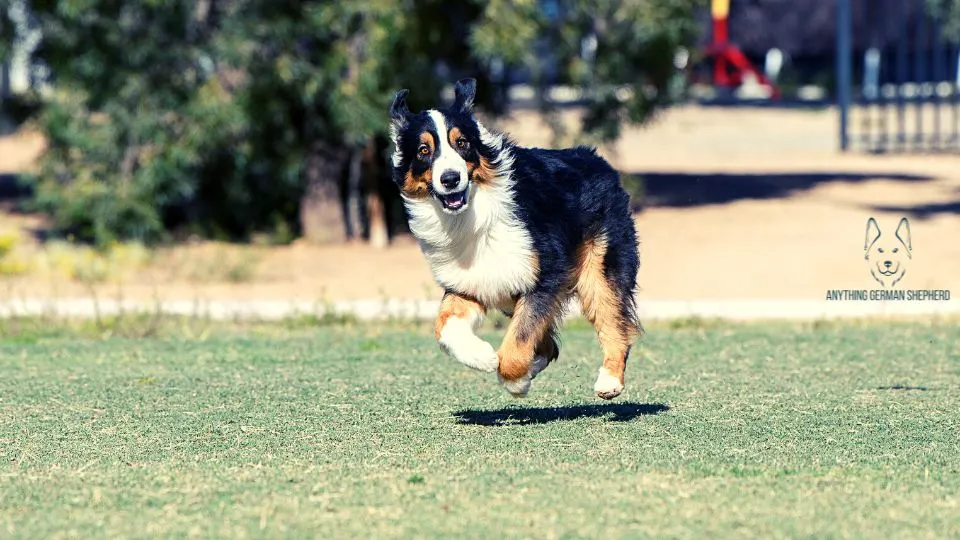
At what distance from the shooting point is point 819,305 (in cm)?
1448

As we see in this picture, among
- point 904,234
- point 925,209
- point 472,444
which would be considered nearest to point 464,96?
point 472,444

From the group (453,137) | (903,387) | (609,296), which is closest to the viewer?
(453,137)

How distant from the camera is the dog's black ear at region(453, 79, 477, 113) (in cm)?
786

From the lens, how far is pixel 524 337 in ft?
25.0

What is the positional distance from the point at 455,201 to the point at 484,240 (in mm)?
314

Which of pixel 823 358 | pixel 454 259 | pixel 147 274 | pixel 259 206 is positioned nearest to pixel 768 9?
pixel 259 206

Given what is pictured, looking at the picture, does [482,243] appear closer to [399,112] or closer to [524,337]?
[524,337]

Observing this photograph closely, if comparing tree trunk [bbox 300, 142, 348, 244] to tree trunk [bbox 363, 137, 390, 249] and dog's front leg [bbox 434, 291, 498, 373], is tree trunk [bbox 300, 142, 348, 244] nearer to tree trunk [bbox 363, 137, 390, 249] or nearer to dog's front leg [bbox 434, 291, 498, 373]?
tree trunk [bbox 363, 137, 390, 249]

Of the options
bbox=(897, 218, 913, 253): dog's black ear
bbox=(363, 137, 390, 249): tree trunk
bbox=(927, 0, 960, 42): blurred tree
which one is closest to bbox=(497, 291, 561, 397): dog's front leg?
bbox=(897, 218, 913, 253): dog's black ear

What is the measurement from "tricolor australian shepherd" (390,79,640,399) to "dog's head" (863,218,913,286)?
28.9 ft

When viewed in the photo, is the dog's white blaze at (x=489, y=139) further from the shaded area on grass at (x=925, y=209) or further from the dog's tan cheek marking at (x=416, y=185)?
the shaded area on grass at (x=925, y=209)

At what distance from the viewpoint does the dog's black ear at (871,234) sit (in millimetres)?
17859

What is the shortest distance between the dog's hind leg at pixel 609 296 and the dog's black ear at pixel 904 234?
390 inches

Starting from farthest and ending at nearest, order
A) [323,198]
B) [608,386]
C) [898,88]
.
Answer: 1. [898,88]
2. [323,198]
3. [608,386]
